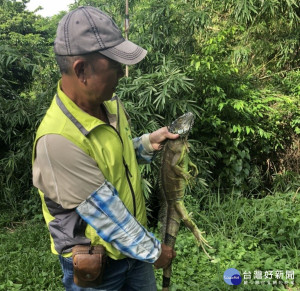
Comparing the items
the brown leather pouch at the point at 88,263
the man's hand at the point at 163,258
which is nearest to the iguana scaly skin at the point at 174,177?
the man's hand at the point at 163,258

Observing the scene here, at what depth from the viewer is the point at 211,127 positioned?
13.6ft

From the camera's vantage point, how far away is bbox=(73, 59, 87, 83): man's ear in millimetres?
1104

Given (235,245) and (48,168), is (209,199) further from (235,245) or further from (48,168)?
(48,168)

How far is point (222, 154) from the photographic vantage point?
4242 mm

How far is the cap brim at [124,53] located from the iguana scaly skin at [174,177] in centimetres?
49

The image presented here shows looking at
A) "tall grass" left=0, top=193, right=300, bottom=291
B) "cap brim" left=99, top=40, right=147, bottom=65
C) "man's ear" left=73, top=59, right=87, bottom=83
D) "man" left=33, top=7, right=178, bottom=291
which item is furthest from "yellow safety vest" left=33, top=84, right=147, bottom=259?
"tall grass" left=0, top=193, right=300, bottom=291

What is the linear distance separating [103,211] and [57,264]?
2.15m

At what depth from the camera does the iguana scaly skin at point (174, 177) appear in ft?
5.24

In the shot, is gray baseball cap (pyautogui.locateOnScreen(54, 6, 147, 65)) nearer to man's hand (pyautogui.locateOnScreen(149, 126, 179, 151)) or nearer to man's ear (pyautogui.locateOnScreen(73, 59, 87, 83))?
man's ear (pyautogui.locateOnScreen(73, 59, 87, 83))

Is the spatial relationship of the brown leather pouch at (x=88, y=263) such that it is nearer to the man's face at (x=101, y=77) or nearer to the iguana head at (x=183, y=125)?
the man's face at (x=101, y=77)

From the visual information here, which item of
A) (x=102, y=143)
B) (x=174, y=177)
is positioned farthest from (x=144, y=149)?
(x=102, y=143)

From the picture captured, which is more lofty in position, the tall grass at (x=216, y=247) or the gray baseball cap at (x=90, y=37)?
the gray baseball cap at (x=90, y=37)

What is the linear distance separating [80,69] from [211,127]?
320 cm

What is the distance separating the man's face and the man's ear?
18 millimetres
